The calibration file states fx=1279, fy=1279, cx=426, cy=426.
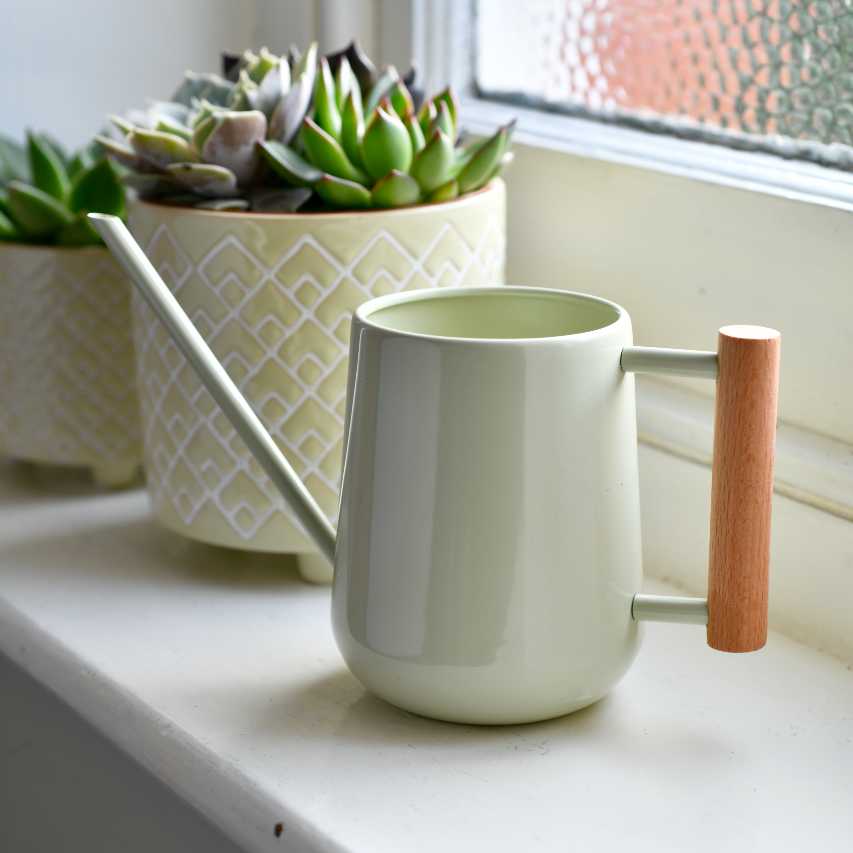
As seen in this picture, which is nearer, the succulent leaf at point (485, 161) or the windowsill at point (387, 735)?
the windowsill at point (387, 735)

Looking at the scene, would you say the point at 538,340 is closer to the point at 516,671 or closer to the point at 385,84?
the point at 516,671

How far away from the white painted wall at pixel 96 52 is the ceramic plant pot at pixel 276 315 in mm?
203

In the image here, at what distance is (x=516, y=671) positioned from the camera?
40 cm

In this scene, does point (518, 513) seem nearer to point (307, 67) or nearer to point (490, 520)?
point (490, 520)

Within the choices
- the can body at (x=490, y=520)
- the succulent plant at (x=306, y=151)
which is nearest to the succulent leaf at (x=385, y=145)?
the succulent plant at (x=306, y=151)

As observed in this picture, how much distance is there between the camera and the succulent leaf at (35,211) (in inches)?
23.1

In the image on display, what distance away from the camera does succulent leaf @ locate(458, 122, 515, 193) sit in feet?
1.68

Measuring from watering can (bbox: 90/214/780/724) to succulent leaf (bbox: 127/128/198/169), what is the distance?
0.31ft

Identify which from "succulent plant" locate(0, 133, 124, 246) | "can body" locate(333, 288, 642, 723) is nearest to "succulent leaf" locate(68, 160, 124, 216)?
"succulent plant" locate(0, 133, 124, 246)

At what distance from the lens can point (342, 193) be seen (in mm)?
498

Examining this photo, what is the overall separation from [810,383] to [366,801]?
235 mm

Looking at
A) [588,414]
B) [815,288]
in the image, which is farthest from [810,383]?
[588,414]

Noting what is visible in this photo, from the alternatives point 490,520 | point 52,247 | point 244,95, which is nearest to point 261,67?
point 244,95

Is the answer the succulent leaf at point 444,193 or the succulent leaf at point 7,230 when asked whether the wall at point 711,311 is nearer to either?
the succulent leaf at point 444,193
